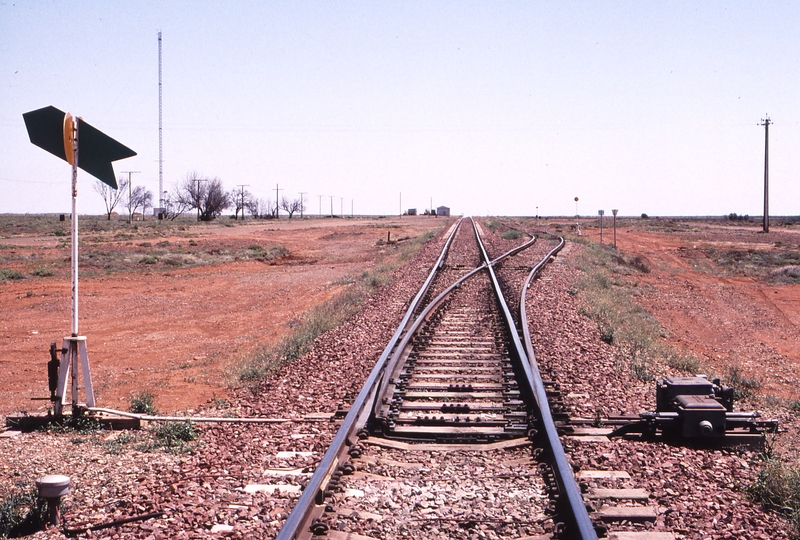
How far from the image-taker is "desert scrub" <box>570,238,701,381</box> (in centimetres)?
1049

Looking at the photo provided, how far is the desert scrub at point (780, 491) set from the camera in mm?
4852

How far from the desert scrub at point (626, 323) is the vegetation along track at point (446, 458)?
75.9 inches

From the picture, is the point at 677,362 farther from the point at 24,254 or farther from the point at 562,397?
the point at 24,254

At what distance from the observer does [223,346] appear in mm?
13469

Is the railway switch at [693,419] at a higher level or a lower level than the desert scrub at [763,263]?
lower

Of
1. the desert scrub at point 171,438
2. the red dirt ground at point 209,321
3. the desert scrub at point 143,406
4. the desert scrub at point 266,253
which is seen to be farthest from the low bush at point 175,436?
the desert scrub at point 266,253

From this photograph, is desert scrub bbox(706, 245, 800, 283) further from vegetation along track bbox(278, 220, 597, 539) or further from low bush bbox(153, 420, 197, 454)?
low bush bbox(153, 420, 197, 454)

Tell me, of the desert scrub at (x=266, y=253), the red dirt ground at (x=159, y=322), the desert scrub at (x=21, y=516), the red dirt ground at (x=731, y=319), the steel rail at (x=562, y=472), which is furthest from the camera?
the desert scrub at (x=266, y=253)

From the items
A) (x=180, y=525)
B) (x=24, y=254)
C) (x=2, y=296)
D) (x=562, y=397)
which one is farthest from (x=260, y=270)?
(x=180, y=525)

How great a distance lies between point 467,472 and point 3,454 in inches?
156

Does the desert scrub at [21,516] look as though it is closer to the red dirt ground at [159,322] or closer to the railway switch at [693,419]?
the red dirt ground at [159,322]

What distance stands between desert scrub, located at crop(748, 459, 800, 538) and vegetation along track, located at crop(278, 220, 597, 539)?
1363mm

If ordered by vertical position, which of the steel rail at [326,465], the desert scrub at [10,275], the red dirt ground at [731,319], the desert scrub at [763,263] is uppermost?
the desert scrub at [763,263]

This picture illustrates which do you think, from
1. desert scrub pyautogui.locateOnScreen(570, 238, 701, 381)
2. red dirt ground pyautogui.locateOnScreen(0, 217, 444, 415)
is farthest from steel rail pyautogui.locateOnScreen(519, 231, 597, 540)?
red dirt ground pyautogui.locateOnScreen(0, 217, 444, 415)
